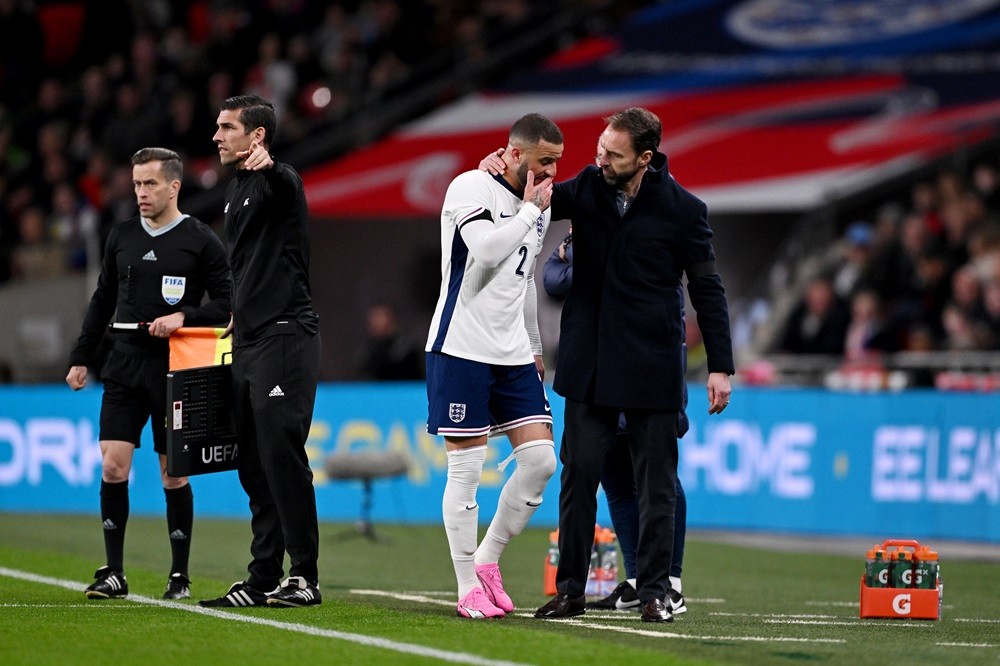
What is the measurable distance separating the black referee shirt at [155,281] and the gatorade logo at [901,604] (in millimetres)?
3715

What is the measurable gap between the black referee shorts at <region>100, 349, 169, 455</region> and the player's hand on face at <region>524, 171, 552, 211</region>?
7.45 ft

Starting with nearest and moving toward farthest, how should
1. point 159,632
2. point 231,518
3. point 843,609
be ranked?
point 159,632
point 843,609
point 231,518

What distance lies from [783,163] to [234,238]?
12.6m

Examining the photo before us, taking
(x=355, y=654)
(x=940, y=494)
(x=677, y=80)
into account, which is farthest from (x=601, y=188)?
(x=677, y=80)

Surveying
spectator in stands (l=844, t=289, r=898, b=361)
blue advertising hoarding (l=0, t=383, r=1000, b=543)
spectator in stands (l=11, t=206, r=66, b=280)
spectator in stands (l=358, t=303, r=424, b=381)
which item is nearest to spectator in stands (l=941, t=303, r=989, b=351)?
spectator in stands (l=844, t=289, r=898, b=361)

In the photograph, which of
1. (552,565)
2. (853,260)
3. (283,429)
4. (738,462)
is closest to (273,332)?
(283,429)

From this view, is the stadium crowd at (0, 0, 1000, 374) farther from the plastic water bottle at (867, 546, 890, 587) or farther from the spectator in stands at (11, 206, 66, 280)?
the plastic water bottle at (867, 546, 890, 587)

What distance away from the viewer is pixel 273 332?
822 centimetres

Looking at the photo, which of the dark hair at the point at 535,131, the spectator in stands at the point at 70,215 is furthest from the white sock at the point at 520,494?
the spectator in stands at the point at 70,215

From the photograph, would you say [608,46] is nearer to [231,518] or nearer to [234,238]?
[231,518]

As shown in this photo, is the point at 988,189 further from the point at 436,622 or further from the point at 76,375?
the point at 436,622

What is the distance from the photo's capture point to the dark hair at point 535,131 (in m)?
7.95

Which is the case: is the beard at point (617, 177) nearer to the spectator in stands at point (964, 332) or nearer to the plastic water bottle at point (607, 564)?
the plastic water bottle at point (607, 564)

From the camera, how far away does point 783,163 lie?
2002cm
